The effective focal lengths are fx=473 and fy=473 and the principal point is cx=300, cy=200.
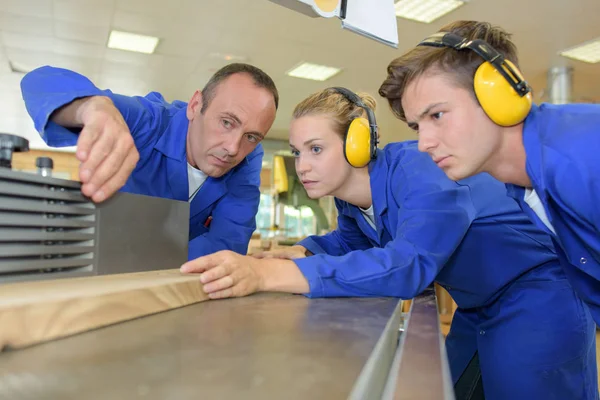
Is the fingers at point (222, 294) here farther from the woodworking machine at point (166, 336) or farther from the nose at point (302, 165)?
the nose at point (302, 165)

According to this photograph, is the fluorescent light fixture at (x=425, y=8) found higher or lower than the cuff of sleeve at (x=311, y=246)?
higher

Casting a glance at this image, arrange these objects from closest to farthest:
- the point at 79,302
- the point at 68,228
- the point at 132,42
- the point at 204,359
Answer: the point at 204,359, the point at 79,302, the point at 68,228, the point at 132,42

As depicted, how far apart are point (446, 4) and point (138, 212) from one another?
11.7 ft

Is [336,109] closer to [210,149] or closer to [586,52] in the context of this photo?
[210,149]

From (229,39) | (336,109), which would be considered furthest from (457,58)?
(229,39)

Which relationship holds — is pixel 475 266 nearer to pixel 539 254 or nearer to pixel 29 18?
pixel 539 254

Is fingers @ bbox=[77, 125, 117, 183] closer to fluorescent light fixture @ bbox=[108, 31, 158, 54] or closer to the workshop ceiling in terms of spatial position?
the workshop ceiling

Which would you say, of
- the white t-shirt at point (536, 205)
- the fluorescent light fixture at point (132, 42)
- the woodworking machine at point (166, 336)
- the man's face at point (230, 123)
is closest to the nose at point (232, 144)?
the man's face at point (230, 123)

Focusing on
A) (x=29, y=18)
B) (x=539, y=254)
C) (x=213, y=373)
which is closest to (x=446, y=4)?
(x=539, y=254)

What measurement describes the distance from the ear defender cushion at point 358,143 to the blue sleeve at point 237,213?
53cm

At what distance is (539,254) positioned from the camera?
1169 millimetres

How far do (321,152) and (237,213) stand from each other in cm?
45

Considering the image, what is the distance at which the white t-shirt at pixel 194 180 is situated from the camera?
1.62m

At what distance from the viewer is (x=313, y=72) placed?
211 inches
